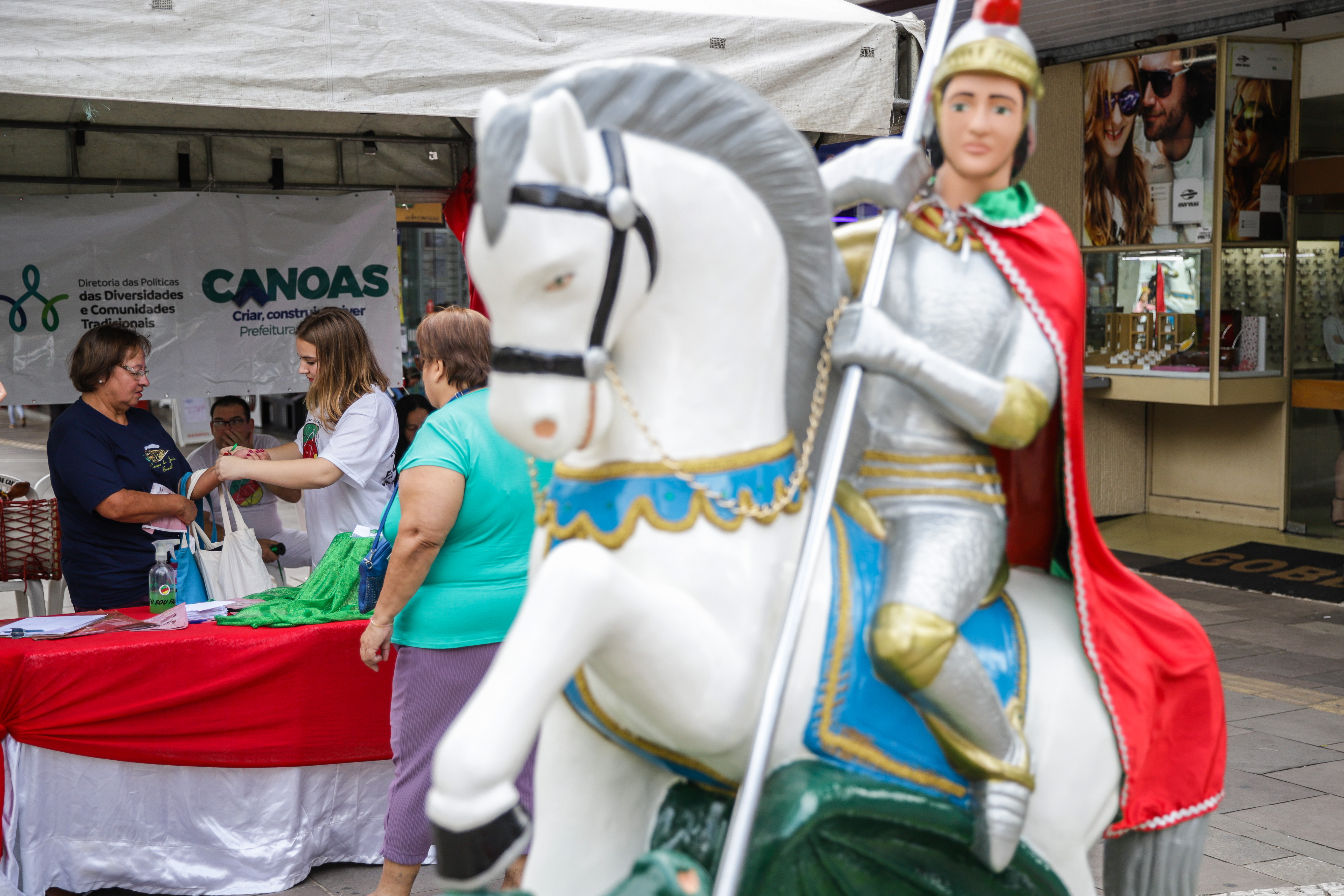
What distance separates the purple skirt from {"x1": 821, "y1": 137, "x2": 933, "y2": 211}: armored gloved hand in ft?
6.24

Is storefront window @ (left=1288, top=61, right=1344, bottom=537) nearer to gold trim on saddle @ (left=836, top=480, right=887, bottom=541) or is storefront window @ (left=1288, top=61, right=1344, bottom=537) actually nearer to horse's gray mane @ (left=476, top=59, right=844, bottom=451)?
gold trim on saddle @ (left=836, top=480, right=887, bottom=541)

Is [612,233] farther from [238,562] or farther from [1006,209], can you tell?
[238,562]

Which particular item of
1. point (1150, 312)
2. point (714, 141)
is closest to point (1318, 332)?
point (1150, 312)

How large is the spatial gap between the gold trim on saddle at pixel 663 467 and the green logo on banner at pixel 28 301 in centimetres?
470

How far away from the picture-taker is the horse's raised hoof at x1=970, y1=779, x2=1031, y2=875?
1671 mm

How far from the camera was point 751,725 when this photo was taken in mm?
1573

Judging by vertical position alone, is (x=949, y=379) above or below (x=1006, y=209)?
below

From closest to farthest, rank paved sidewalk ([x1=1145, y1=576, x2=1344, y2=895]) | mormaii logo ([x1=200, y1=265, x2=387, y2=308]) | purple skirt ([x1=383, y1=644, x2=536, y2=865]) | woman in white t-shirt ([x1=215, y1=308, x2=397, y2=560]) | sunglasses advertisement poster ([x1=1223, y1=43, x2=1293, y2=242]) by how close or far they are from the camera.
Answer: purple skirt ([x1=383, y1=644, x2=536, y2=865])
paved sidewalk ([x1=1145, y1=576, x2=1344, y2=895])
woman in white t-shirt ([x1=215, y1=308, x2=397, y2=560])
mormaii logo ([x1=200, y1=265, x2=387, y2=308])
sunglasses advertisement poster ([x1=1223, y1=43, x2=1293, y2=242])

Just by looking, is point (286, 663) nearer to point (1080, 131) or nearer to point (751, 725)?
point (751, 725)

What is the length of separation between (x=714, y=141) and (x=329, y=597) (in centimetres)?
278

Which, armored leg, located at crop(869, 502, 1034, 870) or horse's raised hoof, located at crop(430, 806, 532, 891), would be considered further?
armored leg, located at crop(869, 502, 1034, 870)

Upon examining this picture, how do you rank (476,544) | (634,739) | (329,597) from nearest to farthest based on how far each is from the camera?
(634,739), (476,544), (329,597)

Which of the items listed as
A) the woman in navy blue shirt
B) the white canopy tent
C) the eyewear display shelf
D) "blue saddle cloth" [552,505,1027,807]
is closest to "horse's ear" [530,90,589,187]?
"blue saddle cloth" [552,505,1027,807]

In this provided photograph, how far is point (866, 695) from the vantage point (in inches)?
65.1
